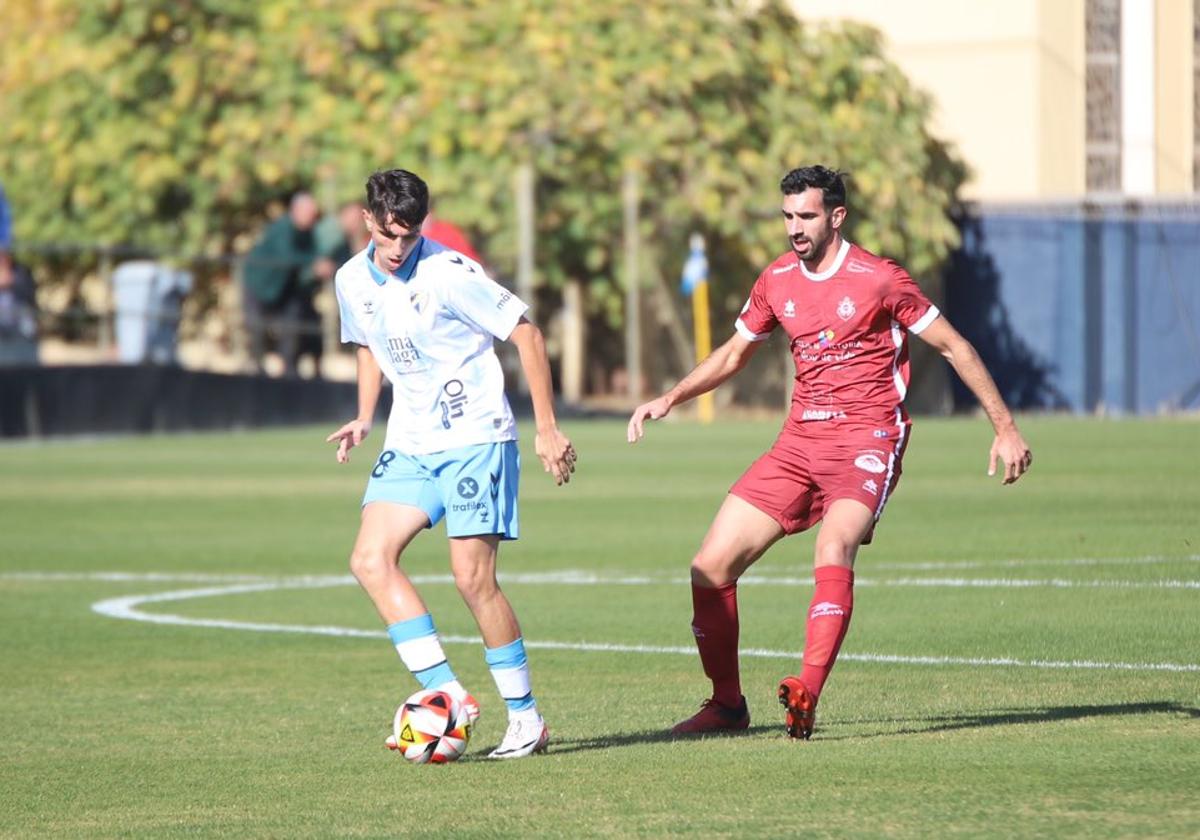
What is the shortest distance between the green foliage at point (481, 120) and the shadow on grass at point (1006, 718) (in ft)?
83.9

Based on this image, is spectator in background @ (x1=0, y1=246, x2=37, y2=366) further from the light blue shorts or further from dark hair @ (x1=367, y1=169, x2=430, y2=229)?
dark hair @ (x1=367, y1=169, x2=430, y2=229)

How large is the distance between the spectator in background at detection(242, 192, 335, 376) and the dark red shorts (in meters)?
22.0

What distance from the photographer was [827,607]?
8.59 meters

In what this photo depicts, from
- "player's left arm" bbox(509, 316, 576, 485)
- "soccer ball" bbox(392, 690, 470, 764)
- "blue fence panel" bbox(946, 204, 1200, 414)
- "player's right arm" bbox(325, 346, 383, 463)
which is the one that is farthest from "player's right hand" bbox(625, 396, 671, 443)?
"blue fence panel" bbox(946, 204, 1200, 414)

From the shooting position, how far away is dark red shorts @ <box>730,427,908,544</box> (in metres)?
8.94

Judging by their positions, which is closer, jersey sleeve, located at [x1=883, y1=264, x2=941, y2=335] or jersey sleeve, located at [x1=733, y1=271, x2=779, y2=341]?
jersey sleeve, located at [x1=883, y1=264, x2=941, y2=335]

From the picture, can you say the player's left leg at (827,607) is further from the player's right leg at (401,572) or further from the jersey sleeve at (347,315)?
the jersey sleeve at (347,315)

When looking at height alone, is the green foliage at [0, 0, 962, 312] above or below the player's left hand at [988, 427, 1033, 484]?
above

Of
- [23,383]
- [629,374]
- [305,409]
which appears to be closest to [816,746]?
[23,383]

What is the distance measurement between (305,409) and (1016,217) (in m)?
11.6

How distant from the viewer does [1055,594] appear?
42.3 ft

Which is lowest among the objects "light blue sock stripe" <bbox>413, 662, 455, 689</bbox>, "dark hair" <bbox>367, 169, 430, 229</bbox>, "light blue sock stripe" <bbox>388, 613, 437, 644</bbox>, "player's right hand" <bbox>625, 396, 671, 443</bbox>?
"light blue sock stripe" <bbox>413, 662, 455, 689</bbox>

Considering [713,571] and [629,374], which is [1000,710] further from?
[629,374]

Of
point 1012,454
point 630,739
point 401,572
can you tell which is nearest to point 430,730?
point 401,572
